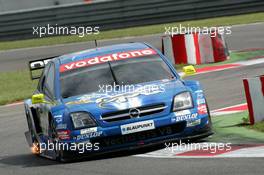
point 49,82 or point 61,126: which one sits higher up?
point 49,82

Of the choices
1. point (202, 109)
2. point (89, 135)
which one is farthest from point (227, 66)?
point (89, 135)

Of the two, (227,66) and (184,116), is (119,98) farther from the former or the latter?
(227,66)

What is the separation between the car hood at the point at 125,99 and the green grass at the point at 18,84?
845cm

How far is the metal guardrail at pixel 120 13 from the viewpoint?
96.0 ft

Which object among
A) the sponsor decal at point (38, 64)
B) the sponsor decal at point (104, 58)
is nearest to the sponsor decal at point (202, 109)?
the sponsor decal at point (104, 58)

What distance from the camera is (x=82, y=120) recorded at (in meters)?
9.02

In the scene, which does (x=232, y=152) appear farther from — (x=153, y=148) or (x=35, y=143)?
(x=35, y=143)

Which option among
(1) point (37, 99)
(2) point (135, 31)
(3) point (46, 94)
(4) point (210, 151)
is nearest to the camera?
(4) point (210, 151)

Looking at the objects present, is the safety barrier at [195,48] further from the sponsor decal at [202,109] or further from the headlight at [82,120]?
the headlight at [82,120]

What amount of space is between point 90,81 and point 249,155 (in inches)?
101

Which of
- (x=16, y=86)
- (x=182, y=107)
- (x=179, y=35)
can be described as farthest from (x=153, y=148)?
(x=16, y=86)

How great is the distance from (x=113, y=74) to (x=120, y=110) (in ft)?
3.63

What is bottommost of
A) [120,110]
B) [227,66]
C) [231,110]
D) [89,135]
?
[231,110]

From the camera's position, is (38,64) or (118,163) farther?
(38,64)
